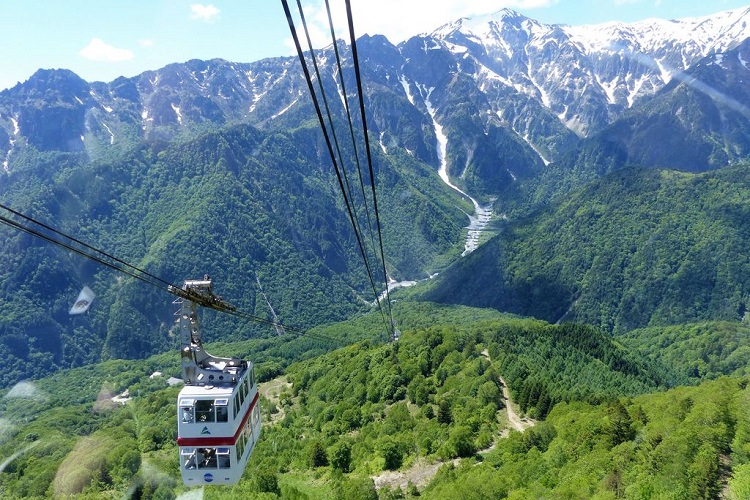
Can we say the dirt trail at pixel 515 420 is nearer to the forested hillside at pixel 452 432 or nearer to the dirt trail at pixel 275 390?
the forested hillside at pixel 452 432

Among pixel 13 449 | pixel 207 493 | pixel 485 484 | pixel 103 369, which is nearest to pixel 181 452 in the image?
pixel 485 484

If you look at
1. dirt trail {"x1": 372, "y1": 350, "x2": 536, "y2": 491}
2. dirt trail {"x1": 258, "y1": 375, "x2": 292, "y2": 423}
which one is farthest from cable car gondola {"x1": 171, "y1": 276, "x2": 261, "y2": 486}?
dirt trail {"x1": 258, "y1": 375, "x2": 292, "y2": 423}

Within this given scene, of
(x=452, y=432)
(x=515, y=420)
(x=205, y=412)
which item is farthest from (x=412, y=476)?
(x=205, y=412)

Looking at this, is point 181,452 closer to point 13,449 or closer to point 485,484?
point 485,484

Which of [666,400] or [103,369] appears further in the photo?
[103,369]

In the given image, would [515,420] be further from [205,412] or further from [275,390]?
[275,390]

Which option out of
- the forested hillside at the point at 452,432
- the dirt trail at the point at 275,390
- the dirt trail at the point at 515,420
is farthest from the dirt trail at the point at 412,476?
the dirt trail at the point at 275,390
